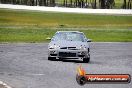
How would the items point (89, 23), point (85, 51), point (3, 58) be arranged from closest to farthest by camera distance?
point (85, 51), point (3, 58), point (89, 23)

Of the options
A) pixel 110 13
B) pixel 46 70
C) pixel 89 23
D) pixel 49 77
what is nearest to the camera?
pixel 49 77

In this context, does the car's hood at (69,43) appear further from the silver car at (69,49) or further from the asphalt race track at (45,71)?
the asphalt race track at (45,71)

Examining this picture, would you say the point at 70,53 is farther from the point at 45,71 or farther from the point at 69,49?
the point at 45,71

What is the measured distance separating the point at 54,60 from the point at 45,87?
9.31m

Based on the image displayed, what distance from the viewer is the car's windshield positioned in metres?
23.3

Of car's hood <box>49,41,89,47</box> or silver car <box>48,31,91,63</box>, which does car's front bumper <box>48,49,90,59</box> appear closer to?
silver car <box>48,31,91,63</box>

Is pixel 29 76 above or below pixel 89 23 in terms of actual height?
above

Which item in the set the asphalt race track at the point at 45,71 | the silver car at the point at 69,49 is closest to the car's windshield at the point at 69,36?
the silver car at the point at 69,49

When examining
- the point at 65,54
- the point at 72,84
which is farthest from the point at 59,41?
the point at 72,84

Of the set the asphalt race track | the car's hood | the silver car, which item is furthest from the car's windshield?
the asphalt race track

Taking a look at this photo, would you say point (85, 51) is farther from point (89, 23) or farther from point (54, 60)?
point (89, 23)

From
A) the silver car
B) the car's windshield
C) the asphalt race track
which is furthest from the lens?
the car's windshield

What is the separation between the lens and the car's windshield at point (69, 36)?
76.5 ft

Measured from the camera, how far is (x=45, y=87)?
14180 mm
